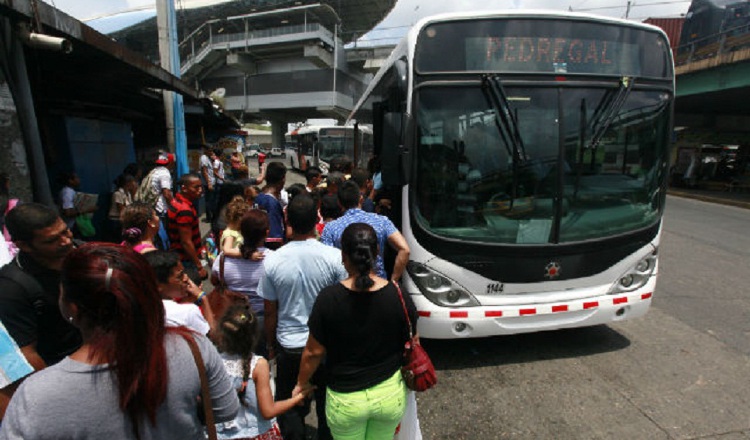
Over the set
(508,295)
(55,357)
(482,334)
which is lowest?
(482,334)

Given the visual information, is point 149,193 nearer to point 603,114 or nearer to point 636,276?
point 603,114

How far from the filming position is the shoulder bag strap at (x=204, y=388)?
3.94ft

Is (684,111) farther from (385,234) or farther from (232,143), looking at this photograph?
(385,234)

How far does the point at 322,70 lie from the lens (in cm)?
4381

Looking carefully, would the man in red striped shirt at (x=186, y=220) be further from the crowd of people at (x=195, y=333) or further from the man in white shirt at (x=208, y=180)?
the man in white shirt at (x=208, y=180)

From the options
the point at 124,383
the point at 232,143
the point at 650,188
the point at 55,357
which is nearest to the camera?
the point at 124,383

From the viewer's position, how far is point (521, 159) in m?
3.33

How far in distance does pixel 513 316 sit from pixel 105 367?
3055mm

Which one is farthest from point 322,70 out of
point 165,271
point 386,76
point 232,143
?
point 165,271

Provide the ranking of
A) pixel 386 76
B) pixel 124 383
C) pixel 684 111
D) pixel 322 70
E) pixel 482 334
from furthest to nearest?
pixel 322 70 → pixel 684 111 → pixel 386 76 → pixel 482 334 → pixel 124 383

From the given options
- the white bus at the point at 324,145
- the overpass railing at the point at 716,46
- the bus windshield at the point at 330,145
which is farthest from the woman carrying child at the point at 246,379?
the bus windshield at the point at 330,145

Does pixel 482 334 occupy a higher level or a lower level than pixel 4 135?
lower

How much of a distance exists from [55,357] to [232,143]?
549 inches

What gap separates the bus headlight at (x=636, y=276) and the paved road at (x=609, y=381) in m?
0.67
